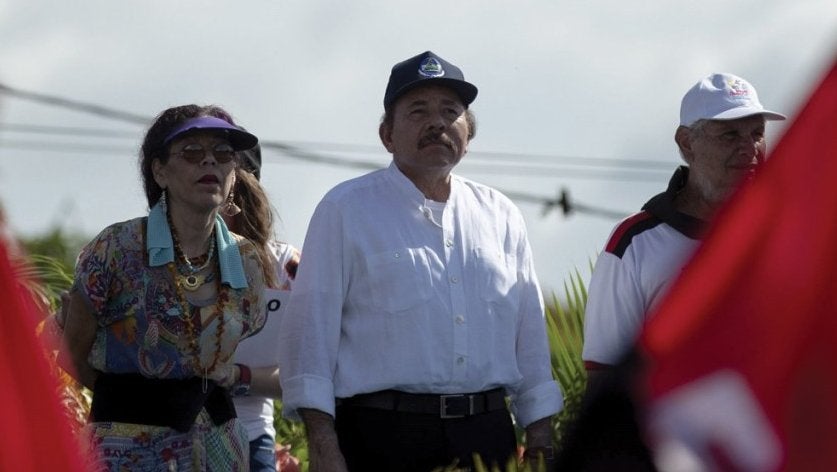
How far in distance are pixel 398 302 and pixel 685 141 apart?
4.09ft

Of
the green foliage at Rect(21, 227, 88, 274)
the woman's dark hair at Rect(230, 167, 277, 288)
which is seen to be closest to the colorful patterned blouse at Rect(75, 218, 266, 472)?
the woman's dark hair at Rect(230, 167, 277, 288)

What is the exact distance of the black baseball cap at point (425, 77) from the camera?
629cm

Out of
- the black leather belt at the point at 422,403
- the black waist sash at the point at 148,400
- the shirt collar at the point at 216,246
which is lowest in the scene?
the black leather belt at the point at 422,403

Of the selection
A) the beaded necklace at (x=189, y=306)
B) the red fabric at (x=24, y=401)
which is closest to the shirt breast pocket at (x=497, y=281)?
the beaded necklace at (x=189, y=306)

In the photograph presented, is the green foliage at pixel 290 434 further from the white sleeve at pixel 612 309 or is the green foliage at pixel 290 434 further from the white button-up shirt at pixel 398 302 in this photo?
the white sleeve at pixel 612 309

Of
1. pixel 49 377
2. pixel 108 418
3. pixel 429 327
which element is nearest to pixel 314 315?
pixel 429 327

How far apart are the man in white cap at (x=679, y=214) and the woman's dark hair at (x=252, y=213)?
1.10m

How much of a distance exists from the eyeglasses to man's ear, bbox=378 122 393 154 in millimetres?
775

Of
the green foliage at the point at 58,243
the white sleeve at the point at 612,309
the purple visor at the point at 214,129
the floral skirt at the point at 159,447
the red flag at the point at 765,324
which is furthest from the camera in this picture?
the green foliage at the point at 58,243

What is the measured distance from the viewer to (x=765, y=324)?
10.3ft

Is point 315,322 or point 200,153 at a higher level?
point 200,153

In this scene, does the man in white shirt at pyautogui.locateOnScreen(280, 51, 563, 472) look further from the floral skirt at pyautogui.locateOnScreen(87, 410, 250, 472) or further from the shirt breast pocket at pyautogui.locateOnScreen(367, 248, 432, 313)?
the floral skirt at pyautogui.locateOnScreen(87, 410, 250, 472)

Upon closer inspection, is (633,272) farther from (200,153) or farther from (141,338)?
(141,338)

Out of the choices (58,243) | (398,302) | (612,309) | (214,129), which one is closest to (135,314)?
(214,129)
